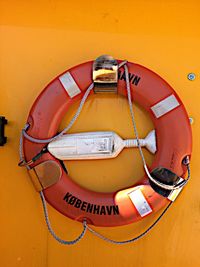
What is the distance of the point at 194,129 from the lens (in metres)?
1.44

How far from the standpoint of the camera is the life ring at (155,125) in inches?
52.0

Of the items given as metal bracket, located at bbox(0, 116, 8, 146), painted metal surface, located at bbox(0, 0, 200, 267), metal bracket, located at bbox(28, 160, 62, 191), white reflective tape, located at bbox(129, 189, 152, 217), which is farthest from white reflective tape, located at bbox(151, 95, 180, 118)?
metal bracket, located at bbox(0, 116, 8, 146)

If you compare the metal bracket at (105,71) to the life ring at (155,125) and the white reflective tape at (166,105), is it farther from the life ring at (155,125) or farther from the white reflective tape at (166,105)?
the white reflective tape at (166,105)

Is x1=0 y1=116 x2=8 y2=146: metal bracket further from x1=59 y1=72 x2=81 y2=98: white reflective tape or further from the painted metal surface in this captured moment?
x1=59 y1=72 x2=81 y2=98: white reflective tape

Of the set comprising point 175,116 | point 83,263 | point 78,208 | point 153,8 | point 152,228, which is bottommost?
point 83,263

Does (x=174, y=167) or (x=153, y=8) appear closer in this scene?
(x=174, y=167)

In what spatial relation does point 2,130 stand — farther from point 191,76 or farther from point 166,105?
point 191,76

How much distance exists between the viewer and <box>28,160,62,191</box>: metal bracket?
4.43 ft

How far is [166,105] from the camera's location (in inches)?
52.1

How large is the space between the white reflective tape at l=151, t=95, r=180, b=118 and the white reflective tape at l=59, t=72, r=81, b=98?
0.98ft

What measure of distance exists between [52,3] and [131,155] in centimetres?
68

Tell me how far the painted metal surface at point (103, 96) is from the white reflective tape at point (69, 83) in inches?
4.0

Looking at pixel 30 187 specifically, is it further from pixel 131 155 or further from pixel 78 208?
pixel 131 155

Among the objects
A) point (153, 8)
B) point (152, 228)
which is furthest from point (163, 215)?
point (153, 8)
